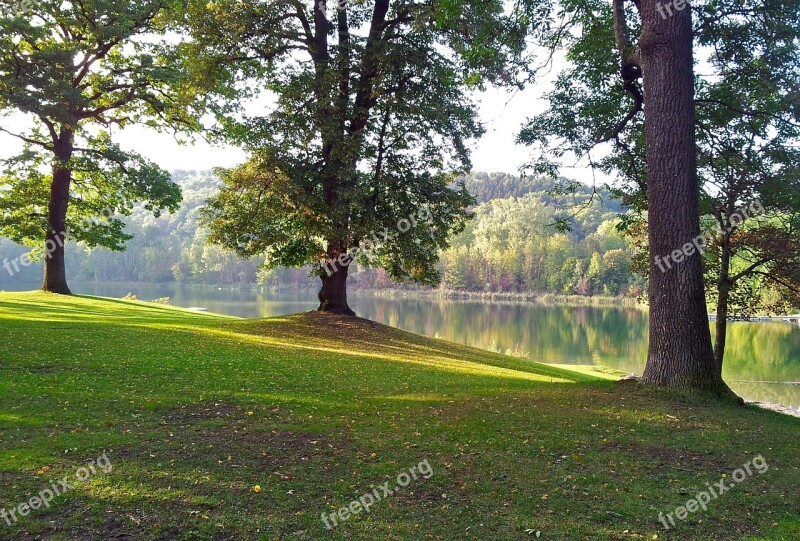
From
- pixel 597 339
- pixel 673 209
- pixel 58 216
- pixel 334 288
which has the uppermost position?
pixel 58 216

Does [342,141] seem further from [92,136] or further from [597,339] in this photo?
[597,339]

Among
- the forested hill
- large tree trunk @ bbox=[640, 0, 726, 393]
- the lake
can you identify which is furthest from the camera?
the forested hill

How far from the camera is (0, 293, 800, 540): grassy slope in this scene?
3.98m

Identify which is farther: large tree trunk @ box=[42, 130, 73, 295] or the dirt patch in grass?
large tree trunk @ box=[42, 130, 73, 295]

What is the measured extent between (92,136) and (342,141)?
13.1m

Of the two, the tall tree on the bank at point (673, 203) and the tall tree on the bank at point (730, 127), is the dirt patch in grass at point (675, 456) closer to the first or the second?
the tall tree on the bank at point (673, 203)

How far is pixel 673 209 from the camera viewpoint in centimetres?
775

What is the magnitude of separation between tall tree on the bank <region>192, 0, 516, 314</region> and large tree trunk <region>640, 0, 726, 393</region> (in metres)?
8.97

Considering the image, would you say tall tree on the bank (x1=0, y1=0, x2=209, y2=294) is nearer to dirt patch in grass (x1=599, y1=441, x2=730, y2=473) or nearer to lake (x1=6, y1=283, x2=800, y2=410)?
dirt patch in grass (x1=599, y1=441, x2=730, y2=473)

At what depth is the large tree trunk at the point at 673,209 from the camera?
7.59 metres

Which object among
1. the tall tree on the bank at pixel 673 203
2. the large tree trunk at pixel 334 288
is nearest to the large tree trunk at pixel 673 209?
the tall tree on the bank at pixel 673 203

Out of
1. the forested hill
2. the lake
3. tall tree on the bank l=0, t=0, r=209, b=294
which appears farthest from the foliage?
the forested hill

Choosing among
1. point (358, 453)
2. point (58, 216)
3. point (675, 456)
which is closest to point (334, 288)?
point (58, 216)

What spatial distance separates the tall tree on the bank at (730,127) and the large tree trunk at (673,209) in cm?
164
